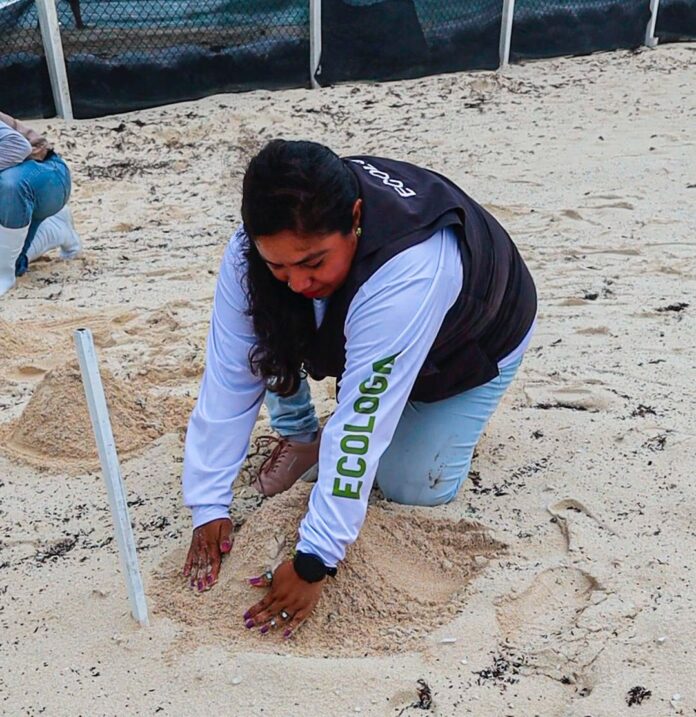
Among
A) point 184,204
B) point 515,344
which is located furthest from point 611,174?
point 515,344

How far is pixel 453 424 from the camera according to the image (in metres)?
Result: 2.32

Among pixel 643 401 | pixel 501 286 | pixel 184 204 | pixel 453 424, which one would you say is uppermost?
pixel 501 286

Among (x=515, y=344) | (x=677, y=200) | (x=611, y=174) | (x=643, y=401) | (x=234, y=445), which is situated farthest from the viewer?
(x=611, y=174)

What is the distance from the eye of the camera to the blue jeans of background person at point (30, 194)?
13.1ft

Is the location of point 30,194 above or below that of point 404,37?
above

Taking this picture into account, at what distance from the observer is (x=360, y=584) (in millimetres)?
1983

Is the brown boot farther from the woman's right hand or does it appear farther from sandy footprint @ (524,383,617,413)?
A: the woman's right hand

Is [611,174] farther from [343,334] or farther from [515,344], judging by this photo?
[343,334]

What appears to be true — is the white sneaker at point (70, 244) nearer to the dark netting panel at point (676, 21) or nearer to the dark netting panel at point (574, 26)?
the dark netting panel at point (574, 26)

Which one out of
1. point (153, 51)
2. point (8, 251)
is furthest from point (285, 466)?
point (153, 51)

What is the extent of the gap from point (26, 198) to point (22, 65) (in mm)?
2694

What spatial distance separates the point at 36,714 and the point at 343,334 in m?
0.95

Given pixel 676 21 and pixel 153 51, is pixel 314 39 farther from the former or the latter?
pixel 676 21

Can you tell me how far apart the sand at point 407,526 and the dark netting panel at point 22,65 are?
2187 millimetres
